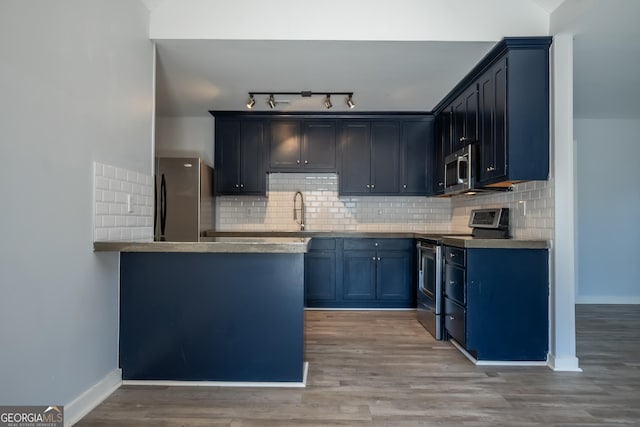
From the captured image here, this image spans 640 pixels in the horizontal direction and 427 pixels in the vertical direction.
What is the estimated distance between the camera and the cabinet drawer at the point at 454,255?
10.0ft

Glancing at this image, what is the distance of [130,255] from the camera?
249 cm

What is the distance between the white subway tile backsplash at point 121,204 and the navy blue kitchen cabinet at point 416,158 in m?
3.16

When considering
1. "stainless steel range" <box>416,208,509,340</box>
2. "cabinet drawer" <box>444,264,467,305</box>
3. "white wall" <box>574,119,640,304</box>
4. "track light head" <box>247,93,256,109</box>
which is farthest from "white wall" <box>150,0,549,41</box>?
"white wall" <box>574,119,640,304</box>

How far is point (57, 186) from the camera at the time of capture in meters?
1.90

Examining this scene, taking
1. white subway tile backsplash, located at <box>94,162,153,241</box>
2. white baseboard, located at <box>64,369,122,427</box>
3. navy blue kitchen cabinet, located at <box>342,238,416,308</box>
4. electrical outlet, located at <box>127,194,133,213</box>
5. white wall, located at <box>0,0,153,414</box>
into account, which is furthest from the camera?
navy blue kitchen cabinet, located at <box>342,238,416,308</box>

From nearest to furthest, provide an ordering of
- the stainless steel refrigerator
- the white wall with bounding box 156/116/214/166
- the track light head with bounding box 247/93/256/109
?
the track light head with bounding box 247/93/256/109 → the stainless steel refrigerator → the white wall with bounding box 156/116/214/166

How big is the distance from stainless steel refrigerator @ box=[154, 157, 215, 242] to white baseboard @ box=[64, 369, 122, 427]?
1.99 m

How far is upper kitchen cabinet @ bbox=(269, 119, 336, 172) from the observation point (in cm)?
495

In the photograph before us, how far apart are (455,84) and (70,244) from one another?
3590 millimetres

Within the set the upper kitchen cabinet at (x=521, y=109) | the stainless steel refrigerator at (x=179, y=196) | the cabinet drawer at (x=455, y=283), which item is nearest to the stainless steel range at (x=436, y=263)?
the cabinet drawer at (x=455, y=283)

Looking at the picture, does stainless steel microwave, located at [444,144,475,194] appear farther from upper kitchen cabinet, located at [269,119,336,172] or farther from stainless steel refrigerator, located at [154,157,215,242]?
stainless steel refrigerator, located at [154,157,215,242]

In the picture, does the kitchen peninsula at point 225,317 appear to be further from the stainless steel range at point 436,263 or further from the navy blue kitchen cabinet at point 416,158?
the navy blue kitchen cabinet at point 416,158

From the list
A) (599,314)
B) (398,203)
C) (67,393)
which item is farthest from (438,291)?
(67,393)

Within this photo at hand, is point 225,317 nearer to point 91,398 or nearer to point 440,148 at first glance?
point 91,398
